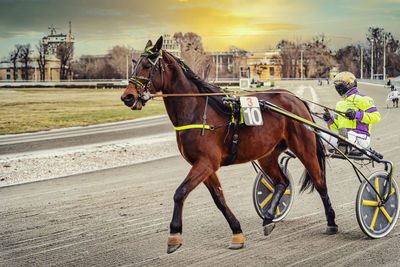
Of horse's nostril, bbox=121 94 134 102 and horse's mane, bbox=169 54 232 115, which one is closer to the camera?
horse's nostril, bbox=121 94 134 102

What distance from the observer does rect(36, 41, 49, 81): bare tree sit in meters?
23.2

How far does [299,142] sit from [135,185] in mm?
3735

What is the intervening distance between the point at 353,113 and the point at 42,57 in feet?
69.3

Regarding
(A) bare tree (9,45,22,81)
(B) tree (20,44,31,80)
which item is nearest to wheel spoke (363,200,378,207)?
(A) bare tree (9,45,22,81)

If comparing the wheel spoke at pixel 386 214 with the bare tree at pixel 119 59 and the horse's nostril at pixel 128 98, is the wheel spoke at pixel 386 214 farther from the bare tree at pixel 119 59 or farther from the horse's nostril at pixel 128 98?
the bare tree at pixel 119 59

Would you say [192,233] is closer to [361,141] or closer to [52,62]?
[361,141]

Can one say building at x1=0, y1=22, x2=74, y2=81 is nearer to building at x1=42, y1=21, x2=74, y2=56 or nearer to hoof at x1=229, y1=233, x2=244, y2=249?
building at x1=42, y1=21, x2=74, y2=56

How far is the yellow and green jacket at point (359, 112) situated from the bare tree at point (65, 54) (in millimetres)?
20511

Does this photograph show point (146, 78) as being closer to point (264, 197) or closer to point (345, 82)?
point (264, 197)

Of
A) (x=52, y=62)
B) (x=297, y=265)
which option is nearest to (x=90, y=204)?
(x=297, y=265)

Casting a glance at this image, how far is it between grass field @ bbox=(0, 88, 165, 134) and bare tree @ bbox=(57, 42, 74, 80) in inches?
46.7

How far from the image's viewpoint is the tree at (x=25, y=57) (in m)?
21.3

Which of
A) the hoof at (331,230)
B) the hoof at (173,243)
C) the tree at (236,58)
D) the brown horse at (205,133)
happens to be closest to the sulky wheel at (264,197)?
the brown horse at (205,133)

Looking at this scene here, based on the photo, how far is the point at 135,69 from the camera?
185 inches
